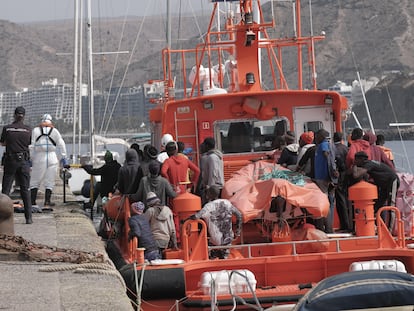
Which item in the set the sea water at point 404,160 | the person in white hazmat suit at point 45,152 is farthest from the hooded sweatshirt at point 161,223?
the sea water at point 404,160

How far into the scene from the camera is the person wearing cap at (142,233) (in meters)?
11.6

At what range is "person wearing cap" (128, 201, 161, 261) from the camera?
11555mm

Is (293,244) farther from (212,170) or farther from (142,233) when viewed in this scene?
(212,170)

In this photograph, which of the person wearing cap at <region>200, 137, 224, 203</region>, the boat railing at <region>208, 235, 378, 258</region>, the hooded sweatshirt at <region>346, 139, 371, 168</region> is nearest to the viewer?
the boat railing at <region>208, 235, 378, 258</region>

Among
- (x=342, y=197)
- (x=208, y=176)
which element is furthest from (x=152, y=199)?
(x=342, y=197)

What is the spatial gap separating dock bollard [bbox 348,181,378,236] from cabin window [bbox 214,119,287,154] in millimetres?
2697

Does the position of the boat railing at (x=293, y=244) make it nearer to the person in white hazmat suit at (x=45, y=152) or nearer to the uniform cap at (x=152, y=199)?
the uniform cap at (x=152, y=199)

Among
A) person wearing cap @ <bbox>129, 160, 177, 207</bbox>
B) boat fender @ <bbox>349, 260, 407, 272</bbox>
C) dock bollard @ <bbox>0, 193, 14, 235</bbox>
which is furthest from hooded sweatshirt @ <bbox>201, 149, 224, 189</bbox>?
dock bollard @ <bbox>0, 193, 14, 235</bbox>

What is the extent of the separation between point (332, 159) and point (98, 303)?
15.0 feet

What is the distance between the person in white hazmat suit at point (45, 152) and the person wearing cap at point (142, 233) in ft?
14.4

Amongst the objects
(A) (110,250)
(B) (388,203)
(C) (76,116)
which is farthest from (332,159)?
(C) (76,116)

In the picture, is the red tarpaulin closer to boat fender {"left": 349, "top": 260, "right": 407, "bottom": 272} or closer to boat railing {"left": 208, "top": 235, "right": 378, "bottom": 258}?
boat railing {"left": 208, "top": 235, "right": 378, "bottom": 258}

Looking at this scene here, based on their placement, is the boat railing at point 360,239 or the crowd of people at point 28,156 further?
the crowd of people at point 28,156

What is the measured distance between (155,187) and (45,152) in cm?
410
